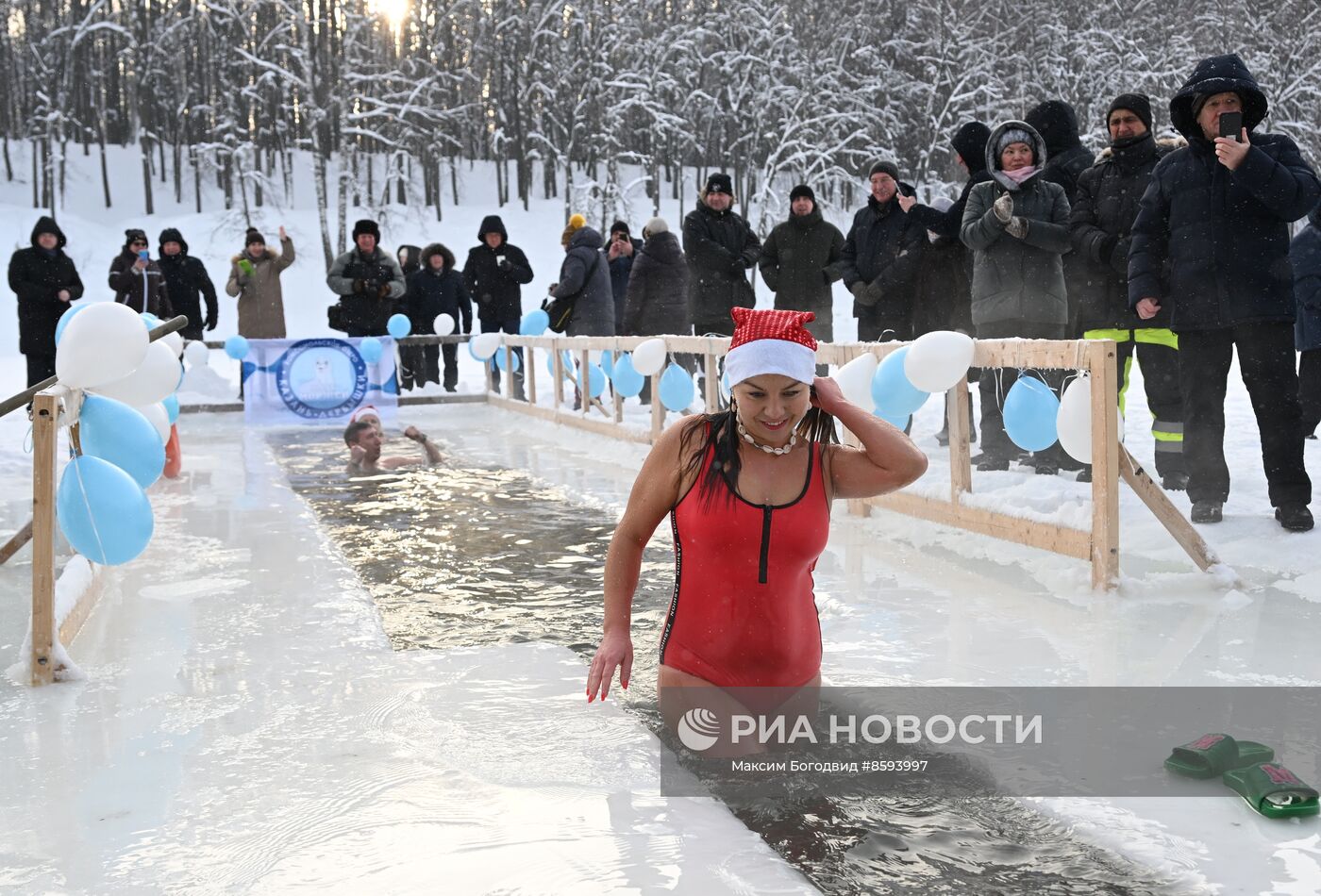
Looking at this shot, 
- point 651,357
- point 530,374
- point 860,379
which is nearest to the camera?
point 860,379

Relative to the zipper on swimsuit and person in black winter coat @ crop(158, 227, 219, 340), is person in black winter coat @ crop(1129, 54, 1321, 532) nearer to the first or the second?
the zipper on swimsuit

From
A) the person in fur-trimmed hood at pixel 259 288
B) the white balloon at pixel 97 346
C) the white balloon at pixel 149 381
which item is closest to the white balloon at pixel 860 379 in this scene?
the white balloon at pixel 149 381

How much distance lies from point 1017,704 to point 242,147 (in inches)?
1726

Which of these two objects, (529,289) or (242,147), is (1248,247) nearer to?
(529,289)

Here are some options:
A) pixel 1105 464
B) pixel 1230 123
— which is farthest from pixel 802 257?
pixel 1105 464

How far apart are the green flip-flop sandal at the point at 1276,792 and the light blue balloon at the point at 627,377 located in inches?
280

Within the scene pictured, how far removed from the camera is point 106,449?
4293mm

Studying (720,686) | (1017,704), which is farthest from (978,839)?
(1017,704)

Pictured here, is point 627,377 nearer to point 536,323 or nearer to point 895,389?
point 895,389

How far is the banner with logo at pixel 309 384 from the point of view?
1324cm

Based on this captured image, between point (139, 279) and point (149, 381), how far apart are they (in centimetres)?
871

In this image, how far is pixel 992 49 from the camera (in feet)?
140

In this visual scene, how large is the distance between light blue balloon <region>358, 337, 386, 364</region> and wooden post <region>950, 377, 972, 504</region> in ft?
29.5

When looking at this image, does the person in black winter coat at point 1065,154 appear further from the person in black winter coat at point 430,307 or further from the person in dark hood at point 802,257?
the person in black winter coat at point 430,307
